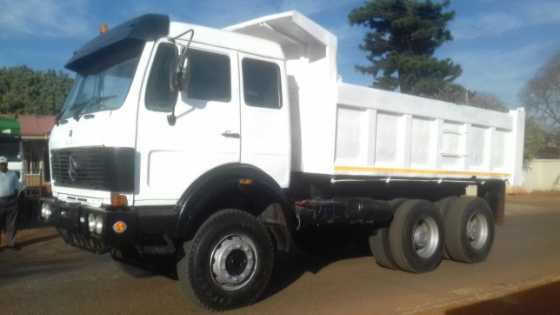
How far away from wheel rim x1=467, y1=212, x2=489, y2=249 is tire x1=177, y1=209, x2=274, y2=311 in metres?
4.25

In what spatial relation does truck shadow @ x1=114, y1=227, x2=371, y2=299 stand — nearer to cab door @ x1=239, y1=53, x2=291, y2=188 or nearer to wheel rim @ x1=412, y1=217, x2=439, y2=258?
wheel rim @ x1=412, y1=217, x2=439, y2=258

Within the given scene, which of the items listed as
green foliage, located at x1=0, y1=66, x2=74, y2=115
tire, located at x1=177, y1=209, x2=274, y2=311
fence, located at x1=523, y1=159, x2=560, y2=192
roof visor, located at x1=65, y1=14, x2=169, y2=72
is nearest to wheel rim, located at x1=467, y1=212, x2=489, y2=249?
tire, located at x1=177, y1=209, x2=274, y2=311

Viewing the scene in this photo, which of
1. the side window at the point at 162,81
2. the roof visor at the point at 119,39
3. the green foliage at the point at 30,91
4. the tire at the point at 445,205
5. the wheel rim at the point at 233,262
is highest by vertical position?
the green foliage at the point at 30,91

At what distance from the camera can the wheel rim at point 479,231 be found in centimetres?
830

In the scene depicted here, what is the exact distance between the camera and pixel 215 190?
5.11 meters

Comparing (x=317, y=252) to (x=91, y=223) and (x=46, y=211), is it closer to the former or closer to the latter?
(x=46, y=211)

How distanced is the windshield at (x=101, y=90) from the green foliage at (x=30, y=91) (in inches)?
1163

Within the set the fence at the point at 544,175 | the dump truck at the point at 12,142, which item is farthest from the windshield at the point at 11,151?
the fence at the point at 544,175

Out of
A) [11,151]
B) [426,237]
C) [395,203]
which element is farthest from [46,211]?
[11,151]

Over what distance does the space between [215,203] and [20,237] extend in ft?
21.6

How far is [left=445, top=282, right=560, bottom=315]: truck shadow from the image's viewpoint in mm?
5266

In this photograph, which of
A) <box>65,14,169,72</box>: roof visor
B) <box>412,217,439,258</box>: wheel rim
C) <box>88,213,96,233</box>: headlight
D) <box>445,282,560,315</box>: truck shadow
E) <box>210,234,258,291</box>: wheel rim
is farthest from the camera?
<box>412,217,439,258</box>: wheel rim

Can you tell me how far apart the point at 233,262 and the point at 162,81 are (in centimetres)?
196

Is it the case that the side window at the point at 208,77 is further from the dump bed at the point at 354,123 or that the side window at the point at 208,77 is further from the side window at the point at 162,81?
the dump bed at the point at 354,123
